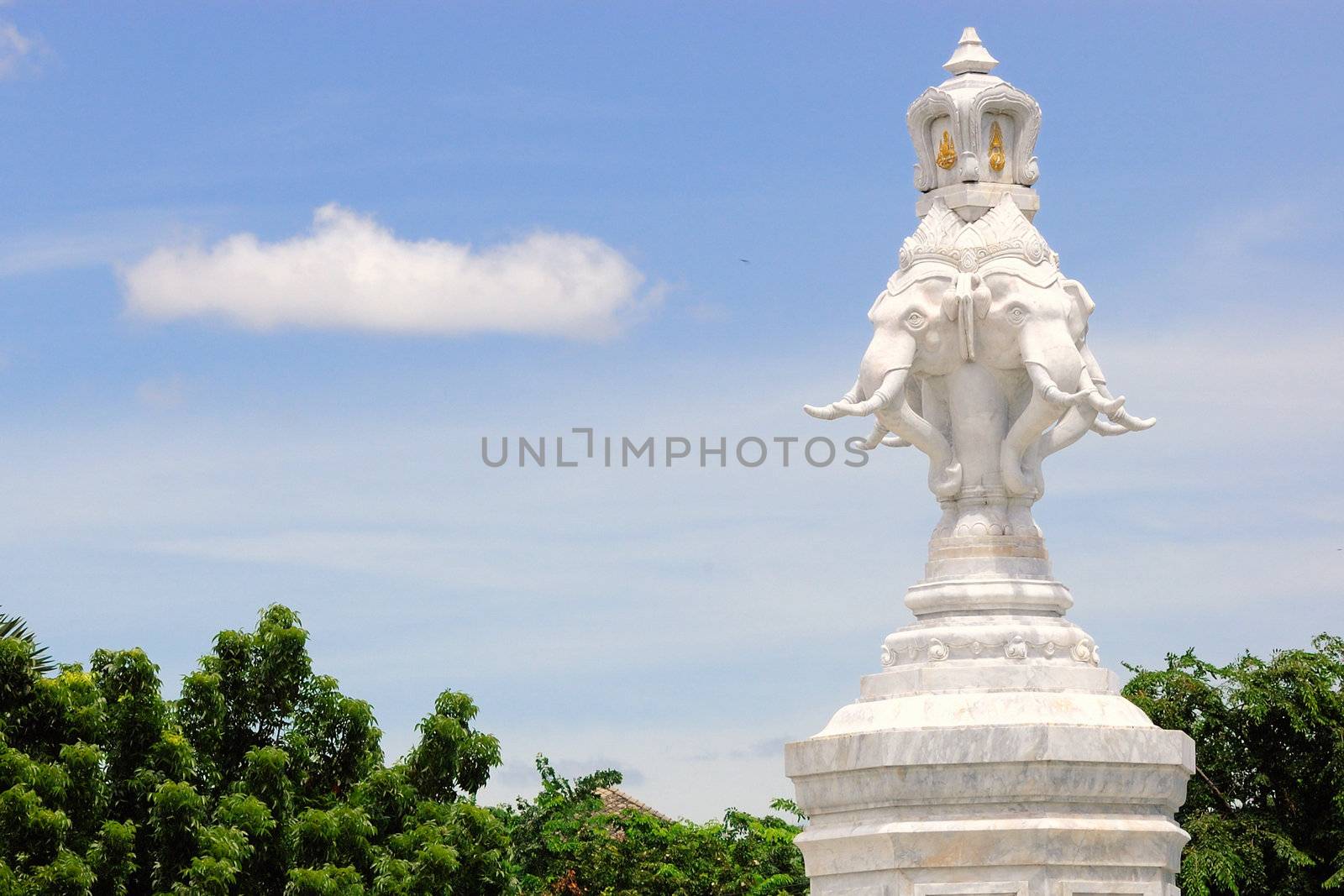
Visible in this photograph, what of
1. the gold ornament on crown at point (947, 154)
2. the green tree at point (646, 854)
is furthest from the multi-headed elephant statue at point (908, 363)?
the green tree at point (646, 854)

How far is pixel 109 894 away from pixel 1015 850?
55.6 feet

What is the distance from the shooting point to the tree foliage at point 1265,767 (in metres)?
37.0

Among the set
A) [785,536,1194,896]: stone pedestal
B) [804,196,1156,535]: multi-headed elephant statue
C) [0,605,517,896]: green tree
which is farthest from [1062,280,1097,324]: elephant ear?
→ [0,605,517,896]: green tree

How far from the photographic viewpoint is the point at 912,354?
16.3 m

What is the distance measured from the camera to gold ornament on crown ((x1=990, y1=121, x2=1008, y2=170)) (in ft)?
55.1

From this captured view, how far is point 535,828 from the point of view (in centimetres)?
4684

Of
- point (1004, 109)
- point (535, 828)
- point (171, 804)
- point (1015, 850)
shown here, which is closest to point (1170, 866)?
point (1015, 850)

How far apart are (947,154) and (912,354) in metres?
1.63

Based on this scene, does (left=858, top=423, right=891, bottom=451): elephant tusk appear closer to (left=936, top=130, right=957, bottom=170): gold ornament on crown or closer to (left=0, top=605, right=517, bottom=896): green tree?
(left=936, top=130, right=957, bottom=170): gold ornament on crown

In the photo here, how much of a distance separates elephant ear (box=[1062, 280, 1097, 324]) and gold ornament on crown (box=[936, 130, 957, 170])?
1241mm

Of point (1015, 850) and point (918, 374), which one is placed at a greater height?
point (918, 374)

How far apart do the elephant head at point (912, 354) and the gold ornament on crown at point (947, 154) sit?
86cm

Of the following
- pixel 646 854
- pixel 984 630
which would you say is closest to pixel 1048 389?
pixel 984 630

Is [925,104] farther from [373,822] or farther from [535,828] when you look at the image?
[535,828]
